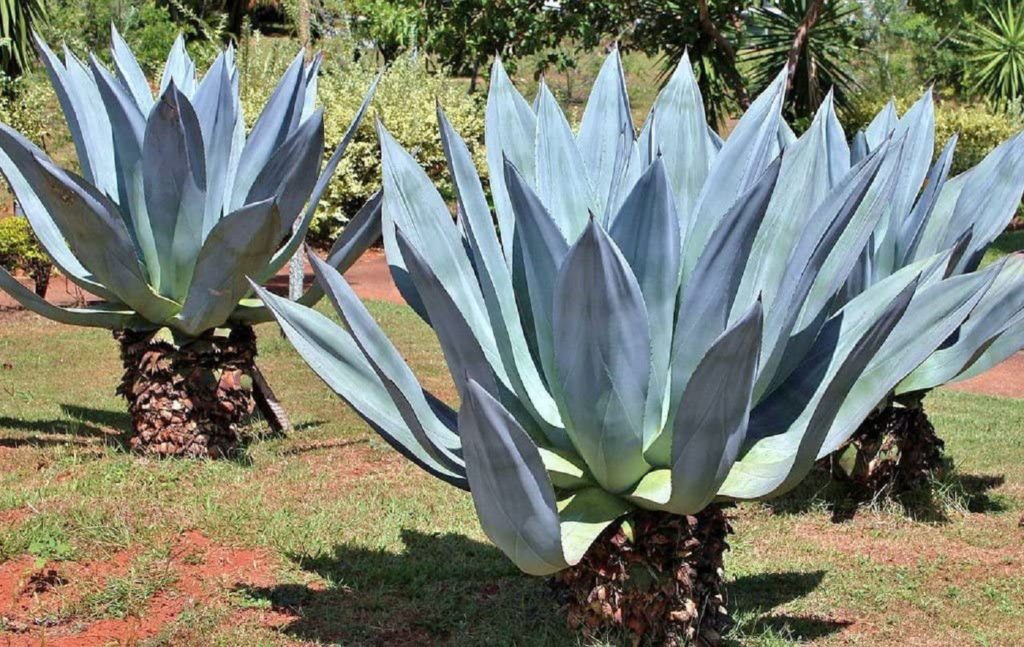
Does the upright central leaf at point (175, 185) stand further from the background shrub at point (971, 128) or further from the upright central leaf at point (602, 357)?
the background shrub at point (971, 128)

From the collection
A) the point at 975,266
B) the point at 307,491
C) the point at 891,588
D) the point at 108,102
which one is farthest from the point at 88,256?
the point at 975,266

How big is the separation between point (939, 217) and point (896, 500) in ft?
4.66

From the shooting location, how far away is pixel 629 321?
121 inches

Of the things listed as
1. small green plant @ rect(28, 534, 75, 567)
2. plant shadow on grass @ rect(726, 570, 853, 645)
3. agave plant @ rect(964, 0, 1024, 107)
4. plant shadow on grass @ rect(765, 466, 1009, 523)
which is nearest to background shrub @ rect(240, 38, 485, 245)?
plant shadow on grass @ rect(765, 466, 1009, 523)

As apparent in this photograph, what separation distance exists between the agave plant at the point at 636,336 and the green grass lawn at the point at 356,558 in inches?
27.7

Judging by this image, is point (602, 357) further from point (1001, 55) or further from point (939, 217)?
point (1001, 55)

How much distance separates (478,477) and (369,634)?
1194 millimetres

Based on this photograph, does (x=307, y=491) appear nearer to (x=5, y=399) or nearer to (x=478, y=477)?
(x=478, y=477)

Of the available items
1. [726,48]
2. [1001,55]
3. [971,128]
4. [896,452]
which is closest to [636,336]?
[896,452]

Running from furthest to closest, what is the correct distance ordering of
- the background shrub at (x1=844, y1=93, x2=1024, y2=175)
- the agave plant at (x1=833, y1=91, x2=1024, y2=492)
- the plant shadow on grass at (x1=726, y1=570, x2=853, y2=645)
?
the background shrub at (x1=844, y1=93, x2=1024, y2=175), the agave plant at (x1=833, y1=91, x2=1024, y2=492), the plant shadow on grass at (x1=726, y1=570, x2=853, y2=645)

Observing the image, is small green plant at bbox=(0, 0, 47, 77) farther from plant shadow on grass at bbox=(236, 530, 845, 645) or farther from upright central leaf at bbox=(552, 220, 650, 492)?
upright central leaf at bbox=(552, 220, 650, 492)

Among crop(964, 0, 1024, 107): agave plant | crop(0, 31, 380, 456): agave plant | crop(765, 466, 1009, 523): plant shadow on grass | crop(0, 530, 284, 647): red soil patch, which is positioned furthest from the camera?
crop(964, 0, 1024, 107): agave plant

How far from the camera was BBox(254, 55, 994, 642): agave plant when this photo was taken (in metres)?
3.00

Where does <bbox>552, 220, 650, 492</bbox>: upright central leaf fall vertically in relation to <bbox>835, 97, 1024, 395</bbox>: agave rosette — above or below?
below
